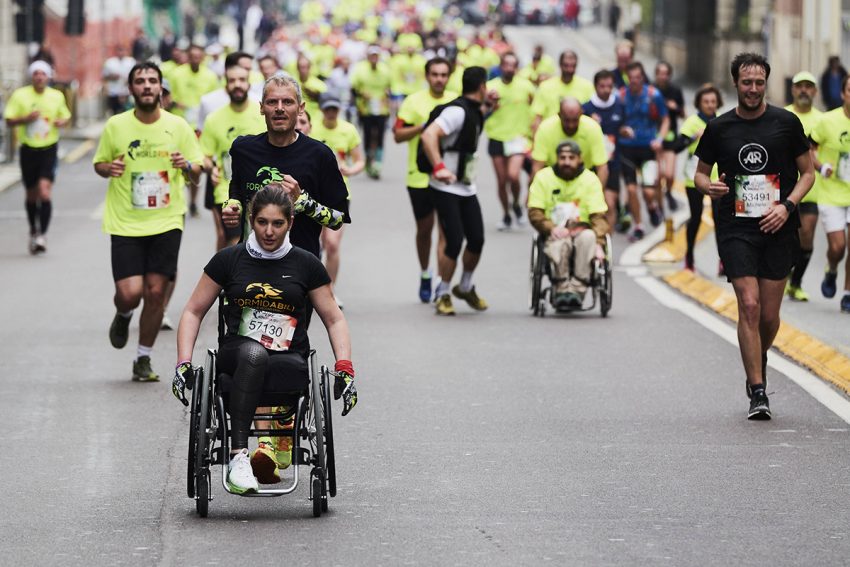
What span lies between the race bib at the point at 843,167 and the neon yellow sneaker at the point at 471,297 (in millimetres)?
2782

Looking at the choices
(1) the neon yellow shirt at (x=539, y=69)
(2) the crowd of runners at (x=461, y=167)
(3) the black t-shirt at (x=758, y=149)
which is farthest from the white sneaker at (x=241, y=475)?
(1) the neon yellow shirt at (x=539, y=69)

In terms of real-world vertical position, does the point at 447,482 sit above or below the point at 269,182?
below

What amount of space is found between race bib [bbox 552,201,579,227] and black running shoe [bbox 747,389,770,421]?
4.90 metres

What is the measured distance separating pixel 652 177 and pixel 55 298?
6.94m

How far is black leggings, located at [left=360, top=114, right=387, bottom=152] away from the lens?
2973 cm

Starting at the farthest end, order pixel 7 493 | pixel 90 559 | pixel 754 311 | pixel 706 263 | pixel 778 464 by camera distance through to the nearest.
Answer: pixel 706 263 < pixel 754 311 < pixel 778 464 < pixel 7 493 < pixel 90 559

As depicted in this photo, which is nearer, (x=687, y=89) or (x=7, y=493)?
(x=7, y=493)

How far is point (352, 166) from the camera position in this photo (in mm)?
15953

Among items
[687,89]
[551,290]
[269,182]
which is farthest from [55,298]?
[687,89]

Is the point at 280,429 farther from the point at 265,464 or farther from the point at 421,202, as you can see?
the point at 421,202

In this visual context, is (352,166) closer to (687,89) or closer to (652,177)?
(652,177)

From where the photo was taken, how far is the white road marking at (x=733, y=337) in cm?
1134

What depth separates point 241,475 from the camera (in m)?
8.14

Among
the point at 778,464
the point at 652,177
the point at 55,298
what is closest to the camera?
the point at 778,464
